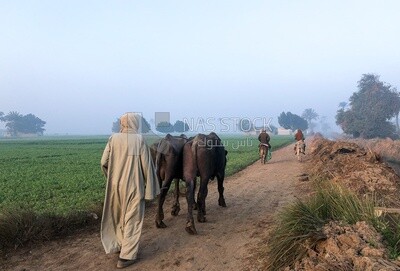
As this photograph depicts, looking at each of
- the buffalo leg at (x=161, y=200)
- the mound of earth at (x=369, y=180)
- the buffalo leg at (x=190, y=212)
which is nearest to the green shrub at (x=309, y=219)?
the mound of earth at (x=369, y=180)

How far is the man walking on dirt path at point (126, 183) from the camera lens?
543 centimetres

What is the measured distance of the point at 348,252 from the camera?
12.5 ft

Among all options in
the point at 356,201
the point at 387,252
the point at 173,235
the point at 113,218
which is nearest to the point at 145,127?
the point at 113,218

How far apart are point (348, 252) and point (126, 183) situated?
328 cm

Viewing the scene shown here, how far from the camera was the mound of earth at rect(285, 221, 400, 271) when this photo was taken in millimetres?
3493

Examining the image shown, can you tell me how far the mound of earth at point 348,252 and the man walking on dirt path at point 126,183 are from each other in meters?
2.46

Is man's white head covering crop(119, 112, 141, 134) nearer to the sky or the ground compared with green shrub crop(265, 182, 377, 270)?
nearer to the sky

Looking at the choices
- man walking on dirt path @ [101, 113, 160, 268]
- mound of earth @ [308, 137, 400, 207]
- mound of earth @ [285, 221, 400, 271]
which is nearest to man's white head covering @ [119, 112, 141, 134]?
man walking on dirt path @ [101, 113, 160, 268]

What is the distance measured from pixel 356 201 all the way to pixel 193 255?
265 centimetres

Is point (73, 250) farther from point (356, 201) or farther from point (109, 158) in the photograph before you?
point (356, 201)

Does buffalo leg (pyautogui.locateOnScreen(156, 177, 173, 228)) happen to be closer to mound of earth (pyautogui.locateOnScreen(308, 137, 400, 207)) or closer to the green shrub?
the green shrub

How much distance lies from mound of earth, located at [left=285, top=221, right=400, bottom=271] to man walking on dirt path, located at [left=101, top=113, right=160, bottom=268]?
2458mm

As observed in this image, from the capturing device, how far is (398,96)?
58281 millimetres

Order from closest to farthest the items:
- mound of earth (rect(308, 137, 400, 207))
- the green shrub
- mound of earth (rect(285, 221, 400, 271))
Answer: mound of earth (rect(285, 221, 400, 271)) < the green shrub < mound of earth (rect(308, 137, 400, 207))
